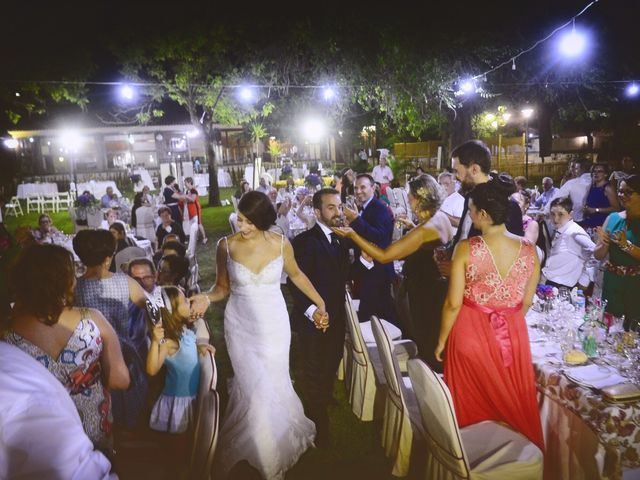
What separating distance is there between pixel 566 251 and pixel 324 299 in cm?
284

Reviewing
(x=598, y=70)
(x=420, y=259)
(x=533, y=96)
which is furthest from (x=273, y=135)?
(x=420, y=259)

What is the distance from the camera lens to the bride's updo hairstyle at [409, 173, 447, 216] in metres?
3.71

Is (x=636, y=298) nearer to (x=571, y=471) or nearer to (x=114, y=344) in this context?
(x=571, y=471)

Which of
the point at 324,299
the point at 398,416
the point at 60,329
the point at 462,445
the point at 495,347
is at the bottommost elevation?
the point at 398,416

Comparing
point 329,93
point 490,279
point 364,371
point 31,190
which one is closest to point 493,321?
point 490,279

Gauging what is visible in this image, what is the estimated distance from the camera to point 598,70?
62.0ft

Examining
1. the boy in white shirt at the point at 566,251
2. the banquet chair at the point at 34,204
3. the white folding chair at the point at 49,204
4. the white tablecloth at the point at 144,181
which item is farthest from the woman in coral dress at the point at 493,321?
the white tablecloth at the point at 144,181

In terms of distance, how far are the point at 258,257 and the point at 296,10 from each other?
11.7 meters

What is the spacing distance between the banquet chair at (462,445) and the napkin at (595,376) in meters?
0.45

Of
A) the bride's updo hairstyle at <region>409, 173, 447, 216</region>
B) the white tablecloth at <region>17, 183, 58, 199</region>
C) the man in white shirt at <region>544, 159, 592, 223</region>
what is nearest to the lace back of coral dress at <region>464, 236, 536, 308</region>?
the bride's updo hairstyle at <region>409, 173, 447, 216</region>

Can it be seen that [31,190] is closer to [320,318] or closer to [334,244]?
[334,244]

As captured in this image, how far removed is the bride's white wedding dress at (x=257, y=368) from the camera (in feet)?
10.3

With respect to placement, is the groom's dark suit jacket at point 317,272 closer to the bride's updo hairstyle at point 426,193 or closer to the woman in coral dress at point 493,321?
the bride's updo hairstyle at point 426,193

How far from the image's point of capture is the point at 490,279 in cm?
286
